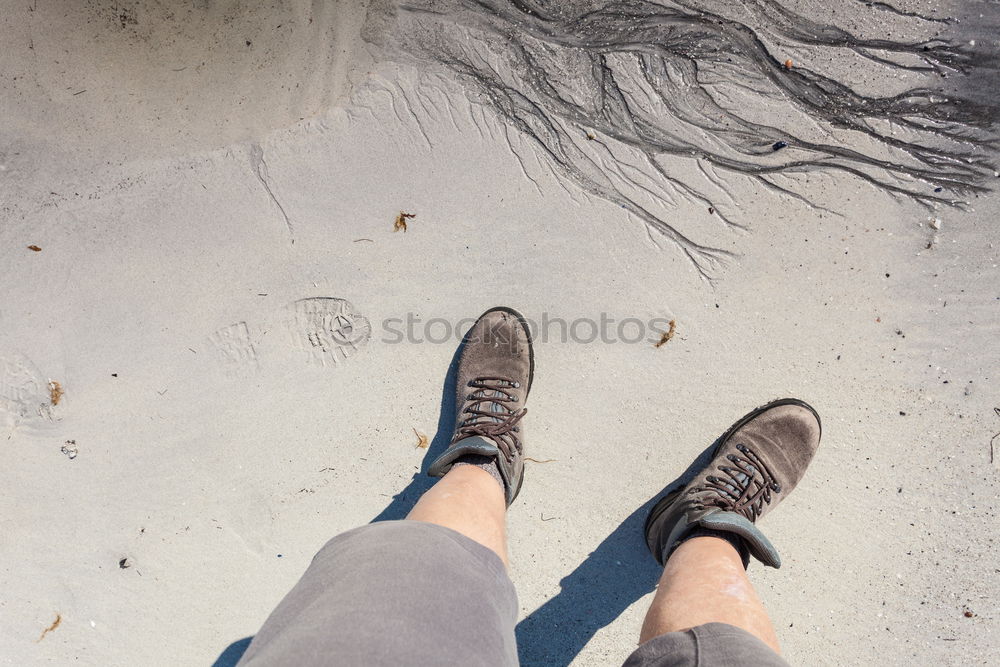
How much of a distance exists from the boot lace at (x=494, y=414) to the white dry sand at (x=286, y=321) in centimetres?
12

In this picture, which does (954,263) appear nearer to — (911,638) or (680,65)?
(680,65)

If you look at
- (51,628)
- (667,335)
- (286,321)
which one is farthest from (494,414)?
(51,628)

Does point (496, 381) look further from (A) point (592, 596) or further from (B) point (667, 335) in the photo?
(A) point (592, 596)

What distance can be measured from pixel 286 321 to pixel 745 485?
1908 millimetres

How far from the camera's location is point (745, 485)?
203cm

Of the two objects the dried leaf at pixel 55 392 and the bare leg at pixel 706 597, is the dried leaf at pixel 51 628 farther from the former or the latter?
the bare leg at pixel 706 597

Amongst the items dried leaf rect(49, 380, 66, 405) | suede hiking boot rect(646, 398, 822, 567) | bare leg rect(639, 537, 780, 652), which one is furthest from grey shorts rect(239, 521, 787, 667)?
dried leaf rect(49, 380, 66, 405)

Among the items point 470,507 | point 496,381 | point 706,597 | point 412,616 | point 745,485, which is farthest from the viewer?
point 496,381

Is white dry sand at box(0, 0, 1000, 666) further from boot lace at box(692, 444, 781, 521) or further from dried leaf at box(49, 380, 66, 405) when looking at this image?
boot lace at box(692, 444, 781, 521)

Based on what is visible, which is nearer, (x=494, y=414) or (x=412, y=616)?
(x=412, y=616)

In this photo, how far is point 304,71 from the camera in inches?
84.8

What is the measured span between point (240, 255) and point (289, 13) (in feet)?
3.25

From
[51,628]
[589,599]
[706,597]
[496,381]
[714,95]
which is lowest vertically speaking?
[589,599]

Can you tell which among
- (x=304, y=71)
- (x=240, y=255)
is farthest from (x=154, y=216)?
(x=304, y=71)
